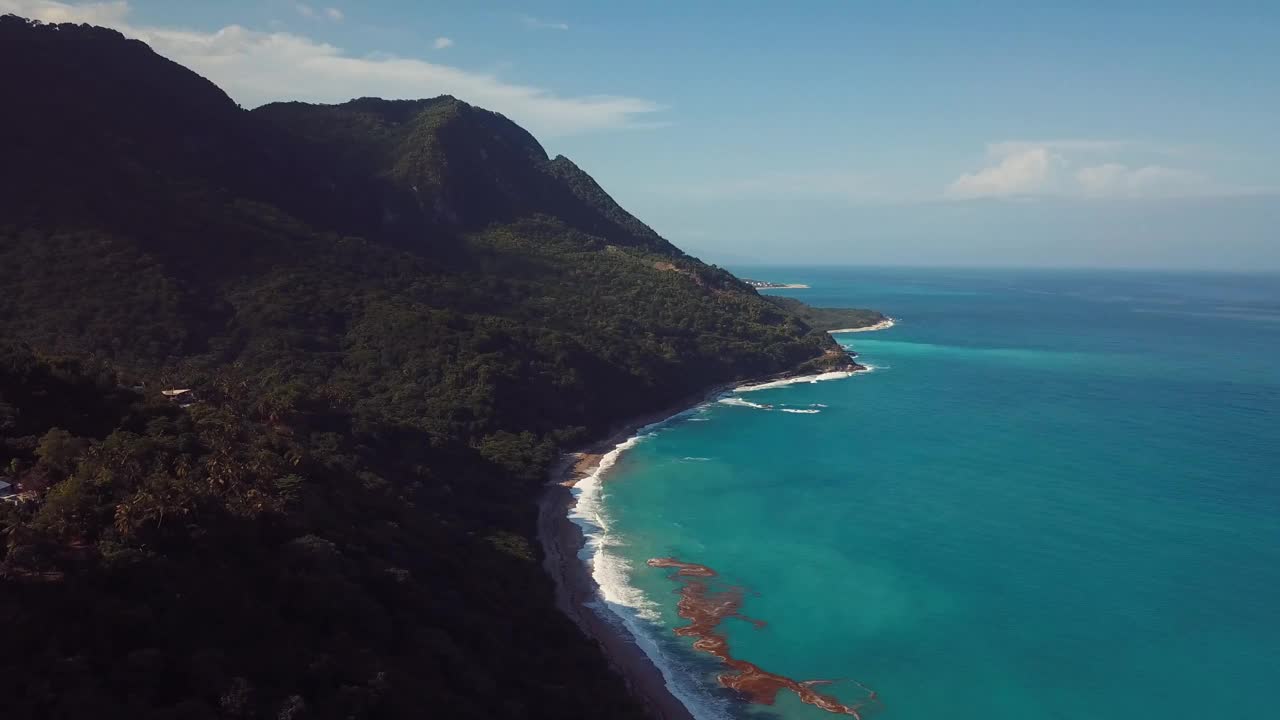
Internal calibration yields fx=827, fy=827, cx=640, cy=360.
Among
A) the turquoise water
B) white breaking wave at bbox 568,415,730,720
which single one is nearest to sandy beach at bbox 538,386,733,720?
white breaking wave at bbox 568,415,730,720

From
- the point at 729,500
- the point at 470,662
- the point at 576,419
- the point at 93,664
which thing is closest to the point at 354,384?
the point at 576,419

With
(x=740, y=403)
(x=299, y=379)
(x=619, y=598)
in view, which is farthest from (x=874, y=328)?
(x=619, y=598)

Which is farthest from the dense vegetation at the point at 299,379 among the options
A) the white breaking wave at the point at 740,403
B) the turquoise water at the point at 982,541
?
the turquoise water at the point at 982,541

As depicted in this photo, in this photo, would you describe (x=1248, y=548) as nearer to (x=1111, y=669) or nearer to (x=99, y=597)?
(x=1111, y=669)

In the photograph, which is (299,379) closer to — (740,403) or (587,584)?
(587,584)

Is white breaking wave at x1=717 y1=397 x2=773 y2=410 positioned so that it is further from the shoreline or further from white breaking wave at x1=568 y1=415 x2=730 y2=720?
white breaking wave at x1=568 y1=415 x2=730 y2=720

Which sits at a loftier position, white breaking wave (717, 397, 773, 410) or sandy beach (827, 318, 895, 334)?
sandy beach (827, 318, 895, 334)

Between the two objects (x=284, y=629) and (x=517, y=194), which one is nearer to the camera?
(x=284, y=629)
